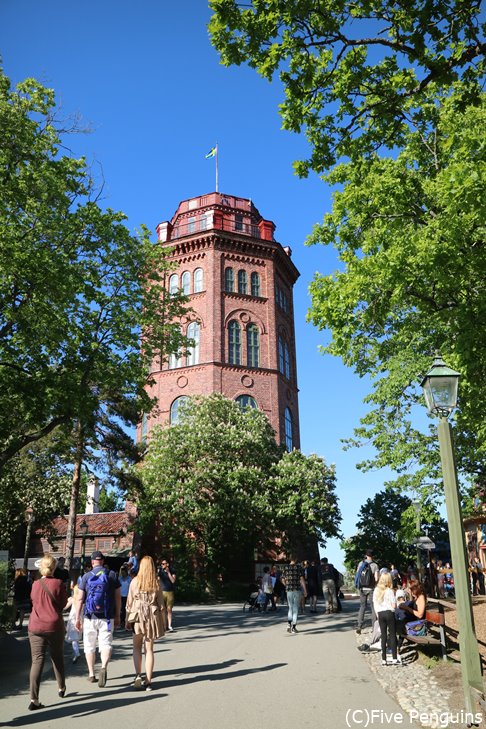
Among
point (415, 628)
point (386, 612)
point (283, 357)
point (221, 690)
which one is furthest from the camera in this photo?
point (283, 357)

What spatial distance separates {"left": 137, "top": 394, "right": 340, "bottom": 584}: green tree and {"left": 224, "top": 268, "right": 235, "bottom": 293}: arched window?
11.2 meters

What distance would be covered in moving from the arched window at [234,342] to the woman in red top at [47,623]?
1139 inches

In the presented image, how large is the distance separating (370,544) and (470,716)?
3916 centimetres

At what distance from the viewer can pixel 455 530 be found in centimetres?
551

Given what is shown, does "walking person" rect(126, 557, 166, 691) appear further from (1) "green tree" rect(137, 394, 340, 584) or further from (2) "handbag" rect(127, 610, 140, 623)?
(1) "green tree" rect(137, 394, 340, 584)

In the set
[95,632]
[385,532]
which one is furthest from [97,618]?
[385,532]

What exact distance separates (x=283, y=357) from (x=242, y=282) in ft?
19.3

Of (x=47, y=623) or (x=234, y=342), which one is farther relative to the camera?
(x=234, y=342)

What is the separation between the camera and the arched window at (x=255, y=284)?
3900 cm

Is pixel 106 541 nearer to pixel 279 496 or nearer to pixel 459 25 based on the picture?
pixel 279 496

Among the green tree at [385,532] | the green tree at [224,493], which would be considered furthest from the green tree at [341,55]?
the green tree at [385,532]

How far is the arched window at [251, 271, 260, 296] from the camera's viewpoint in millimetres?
38997

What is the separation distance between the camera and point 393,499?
42969mm

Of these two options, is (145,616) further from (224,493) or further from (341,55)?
(224,493)
